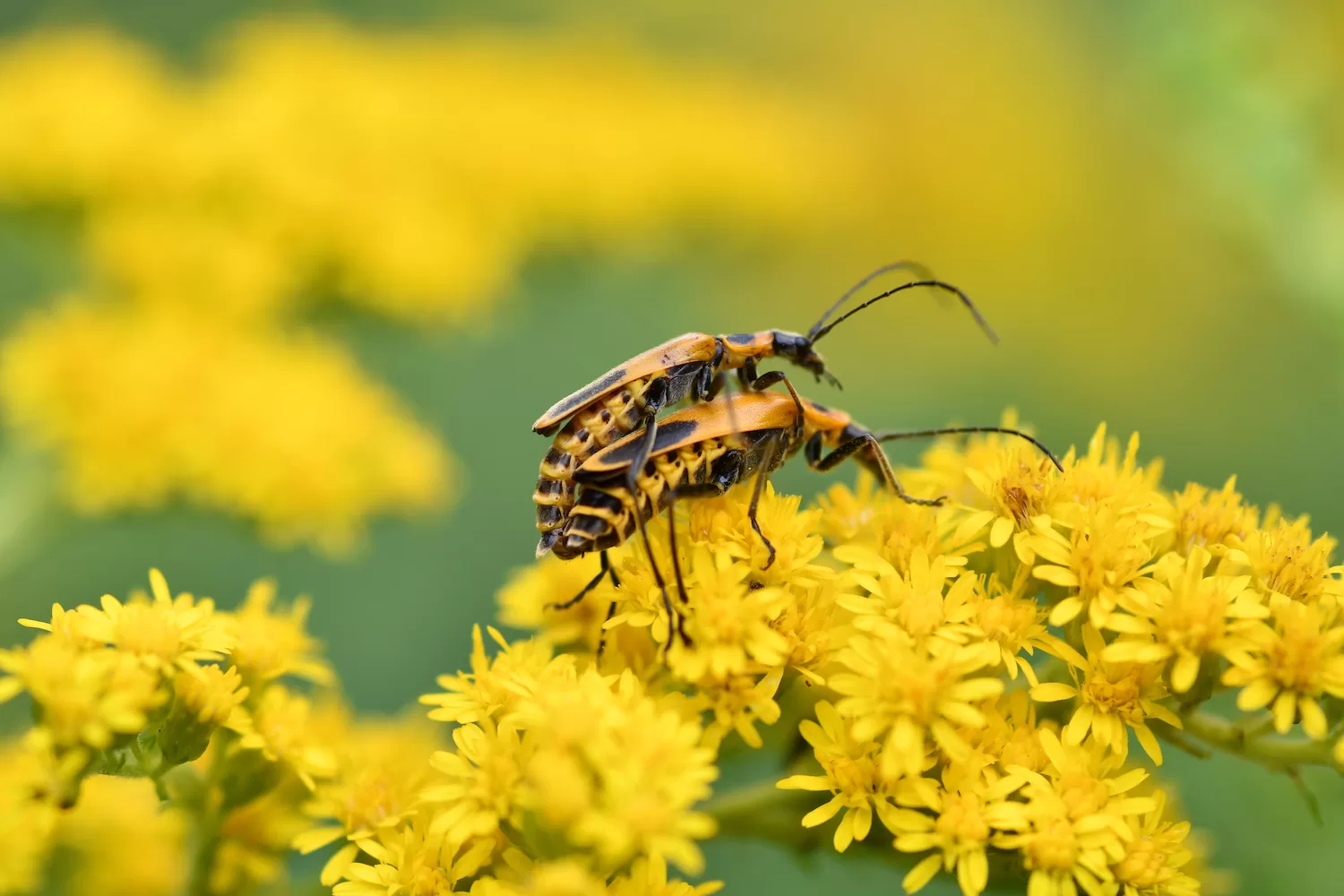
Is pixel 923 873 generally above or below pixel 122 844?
above

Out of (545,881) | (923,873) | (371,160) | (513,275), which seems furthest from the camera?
(513,275)

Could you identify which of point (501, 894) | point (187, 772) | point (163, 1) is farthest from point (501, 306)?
point (163, 1)

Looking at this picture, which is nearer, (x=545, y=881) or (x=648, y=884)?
(x=545, y=881)

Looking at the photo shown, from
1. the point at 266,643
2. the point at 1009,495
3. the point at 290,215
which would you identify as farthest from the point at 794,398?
the point at 290,215

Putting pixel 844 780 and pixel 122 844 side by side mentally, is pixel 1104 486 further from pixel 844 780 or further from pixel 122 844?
pixel 122 844

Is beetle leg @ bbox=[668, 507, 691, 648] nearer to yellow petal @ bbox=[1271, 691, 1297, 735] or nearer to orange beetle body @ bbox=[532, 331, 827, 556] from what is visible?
orange beetle body @ bbox=[532, 331, 827, 556]

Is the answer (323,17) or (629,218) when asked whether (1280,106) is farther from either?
(323,17)
